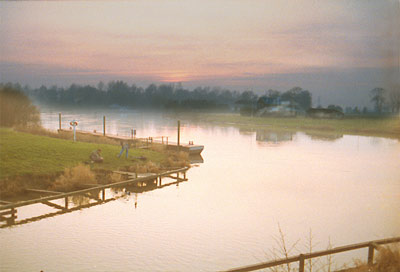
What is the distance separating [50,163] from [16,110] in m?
16.7

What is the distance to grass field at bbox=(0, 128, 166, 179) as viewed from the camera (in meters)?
13.0

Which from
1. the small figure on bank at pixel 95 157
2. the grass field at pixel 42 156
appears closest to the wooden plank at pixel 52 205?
the grass field at pixel 42 156

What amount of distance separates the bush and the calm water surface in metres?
16.9

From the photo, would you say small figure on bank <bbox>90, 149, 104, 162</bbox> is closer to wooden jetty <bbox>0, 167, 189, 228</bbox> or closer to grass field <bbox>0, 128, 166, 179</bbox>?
grass field <bbox>0, 128, 166, 179</bbox>

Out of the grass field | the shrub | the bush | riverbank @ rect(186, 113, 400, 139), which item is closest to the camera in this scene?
the shrub

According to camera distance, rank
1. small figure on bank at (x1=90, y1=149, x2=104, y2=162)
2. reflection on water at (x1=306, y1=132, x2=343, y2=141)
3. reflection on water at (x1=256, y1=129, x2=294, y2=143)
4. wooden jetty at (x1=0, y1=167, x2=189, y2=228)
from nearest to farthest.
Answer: wooden jetty at (x1=0, y1=167, x2=189, y2=228) → small figure on bank at (x1=90, y1=149, x2=104, y2=162) → reflection on water at (x1=256, y1=129, x2=294, y2=143) → reflection on water at (x1=306, y1=132, x2=343, y2=141)

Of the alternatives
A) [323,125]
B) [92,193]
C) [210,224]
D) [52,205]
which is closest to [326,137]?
[323,125]

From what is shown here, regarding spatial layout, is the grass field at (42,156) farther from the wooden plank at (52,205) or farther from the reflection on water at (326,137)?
the reflection on water at (326,137)

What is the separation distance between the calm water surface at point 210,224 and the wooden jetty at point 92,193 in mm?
310

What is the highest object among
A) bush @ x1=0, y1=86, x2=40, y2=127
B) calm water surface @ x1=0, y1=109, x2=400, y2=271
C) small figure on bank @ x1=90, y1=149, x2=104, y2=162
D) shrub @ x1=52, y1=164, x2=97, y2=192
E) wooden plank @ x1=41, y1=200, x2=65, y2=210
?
bush @ x1=0, y1=86, x2=40, y2=127

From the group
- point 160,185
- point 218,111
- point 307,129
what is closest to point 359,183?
point 160,185

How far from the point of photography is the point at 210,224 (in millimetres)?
10305

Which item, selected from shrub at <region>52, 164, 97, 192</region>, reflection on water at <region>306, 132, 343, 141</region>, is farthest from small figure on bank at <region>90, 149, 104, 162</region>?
reflection on water at <region>306, 132, 343, 141</region>

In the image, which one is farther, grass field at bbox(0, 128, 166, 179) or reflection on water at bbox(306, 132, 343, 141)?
reflection on water at bbox(306, 132, 343, 141)
